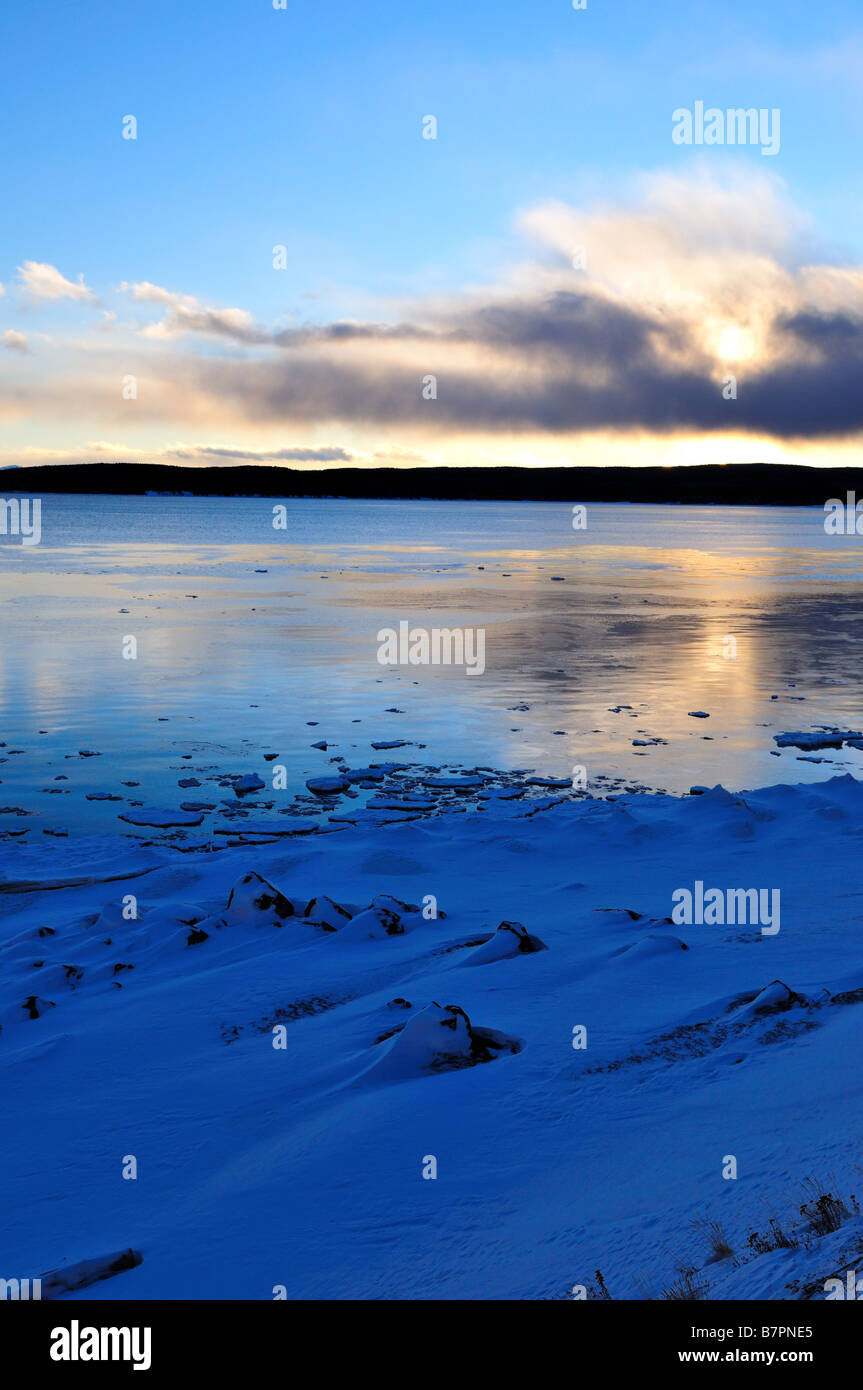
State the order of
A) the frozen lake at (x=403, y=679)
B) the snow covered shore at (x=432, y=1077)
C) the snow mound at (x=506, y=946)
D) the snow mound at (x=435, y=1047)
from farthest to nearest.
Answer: the frozen lake at (x=403, y=679) → the snow mound at (x=506, y=946) → the snow mound at (x=435, y=1047) → the snow covered shore at (x=432, y=1077)

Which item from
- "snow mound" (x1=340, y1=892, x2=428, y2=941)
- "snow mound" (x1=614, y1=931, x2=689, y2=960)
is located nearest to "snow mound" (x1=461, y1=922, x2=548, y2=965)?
"snow mound" (x1=614, y1=931, x2=689, y2=960)

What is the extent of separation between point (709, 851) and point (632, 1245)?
6287mm

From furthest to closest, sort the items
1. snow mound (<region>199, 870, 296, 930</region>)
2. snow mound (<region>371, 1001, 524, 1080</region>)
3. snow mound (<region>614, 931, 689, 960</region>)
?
snow mound (<region>199, 870, 296, 930</region>) → snow mound (<region>614, 931, 689, 960</region>) → snow mound (<region>371, 1001, 524, 1080</region>)

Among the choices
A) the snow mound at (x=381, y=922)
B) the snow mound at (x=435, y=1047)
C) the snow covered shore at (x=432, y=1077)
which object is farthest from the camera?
the snow mound at (x=381, y=922)

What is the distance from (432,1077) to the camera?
212 inches

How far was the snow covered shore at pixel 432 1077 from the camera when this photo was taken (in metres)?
3.98

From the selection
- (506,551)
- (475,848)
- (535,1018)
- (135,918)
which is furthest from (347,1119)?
(506,551)

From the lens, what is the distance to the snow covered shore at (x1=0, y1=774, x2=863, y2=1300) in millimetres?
3982

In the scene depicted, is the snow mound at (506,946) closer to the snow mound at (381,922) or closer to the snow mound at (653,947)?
the snow mound at (653,947)

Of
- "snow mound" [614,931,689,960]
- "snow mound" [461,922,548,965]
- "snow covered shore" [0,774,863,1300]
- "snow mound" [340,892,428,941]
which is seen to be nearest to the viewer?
"snow covered shore" [0,774,863,1300]

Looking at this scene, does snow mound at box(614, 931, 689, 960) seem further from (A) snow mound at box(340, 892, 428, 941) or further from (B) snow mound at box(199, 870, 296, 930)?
(B) snow mound at box(199, 870, 296, 930)

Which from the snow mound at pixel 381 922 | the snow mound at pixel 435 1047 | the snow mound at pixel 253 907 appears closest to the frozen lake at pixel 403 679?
the snow mound at pixel 253 907

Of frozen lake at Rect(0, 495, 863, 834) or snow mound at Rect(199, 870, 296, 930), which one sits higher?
frozen lake at Rect(0, 495, 863, 834)

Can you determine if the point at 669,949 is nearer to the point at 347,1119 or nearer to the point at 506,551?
the point at 347,1119
